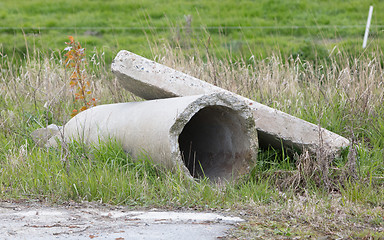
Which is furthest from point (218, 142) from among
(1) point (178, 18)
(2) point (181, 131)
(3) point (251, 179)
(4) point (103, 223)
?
(1) point (178, 18)

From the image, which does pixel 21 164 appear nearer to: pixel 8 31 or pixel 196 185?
pixel 196 185

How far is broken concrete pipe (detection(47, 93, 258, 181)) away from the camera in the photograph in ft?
14.8

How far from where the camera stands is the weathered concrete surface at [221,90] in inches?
191

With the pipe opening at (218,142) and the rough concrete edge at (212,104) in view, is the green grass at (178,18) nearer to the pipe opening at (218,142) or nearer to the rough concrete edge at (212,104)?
the pipe opening at (218,142)

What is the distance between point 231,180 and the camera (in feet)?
15.7

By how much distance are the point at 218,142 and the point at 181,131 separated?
1.96ft

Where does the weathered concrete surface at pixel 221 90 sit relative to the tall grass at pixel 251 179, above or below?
above

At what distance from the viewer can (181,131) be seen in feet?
16.3

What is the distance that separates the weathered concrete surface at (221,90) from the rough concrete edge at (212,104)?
20 cm

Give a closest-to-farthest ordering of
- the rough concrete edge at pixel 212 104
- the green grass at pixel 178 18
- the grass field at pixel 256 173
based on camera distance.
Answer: the grass field at pixel 256 173 < the rough concrete edge at pixel 212 104 < the green grass at pixel 178 18

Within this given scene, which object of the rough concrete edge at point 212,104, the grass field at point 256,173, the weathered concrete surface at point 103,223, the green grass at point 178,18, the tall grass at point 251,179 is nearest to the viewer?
the weathered concrete surface at point 103,223

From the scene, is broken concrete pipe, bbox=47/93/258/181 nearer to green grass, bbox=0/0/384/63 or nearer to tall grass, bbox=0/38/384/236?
tall grass, bbox=0/38/384/236

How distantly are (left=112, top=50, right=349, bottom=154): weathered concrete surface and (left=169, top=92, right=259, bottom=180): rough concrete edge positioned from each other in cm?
20

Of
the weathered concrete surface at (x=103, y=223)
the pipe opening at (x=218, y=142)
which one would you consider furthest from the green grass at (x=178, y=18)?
the weathered concrete surface at (x=103, y=223)
